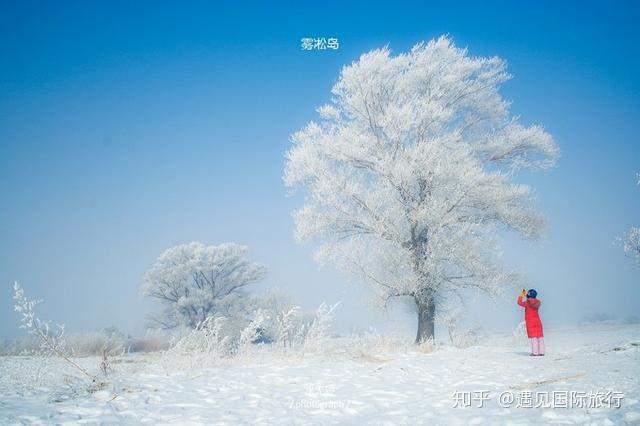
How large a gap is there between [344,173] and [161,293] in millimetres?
21180

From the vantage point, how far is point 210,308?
28094 mm

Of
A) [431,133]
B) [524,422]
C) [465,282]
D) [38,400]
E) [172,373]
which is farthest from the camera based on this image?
[431,133]

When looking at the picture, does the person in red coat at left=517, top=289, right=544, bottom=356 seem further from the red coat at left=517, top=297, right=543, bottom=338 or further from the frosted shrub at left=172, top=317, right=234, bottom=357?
the frosted shrub at left=172, top=317, right=234, bottom=357

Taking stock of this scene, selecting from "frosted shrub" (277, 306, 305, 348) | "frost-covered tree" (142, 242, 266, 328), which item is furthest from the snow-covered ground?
"frost-covered tree" (142, 242, 266, 328)

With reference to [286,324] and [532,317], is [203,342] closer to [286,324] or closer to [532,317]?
[286,324]

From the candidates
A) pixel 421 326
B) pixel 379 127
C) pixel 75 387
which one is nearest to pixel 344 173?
pixel 379 127

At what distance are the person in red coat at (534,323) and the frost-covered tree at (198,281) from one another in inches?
841

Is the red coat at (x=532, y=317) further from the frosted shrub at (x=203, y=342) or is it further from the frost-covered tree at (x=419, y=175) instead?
the frosted shrub at (x=203, y=342)

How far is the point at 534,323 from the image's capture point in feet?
28.5

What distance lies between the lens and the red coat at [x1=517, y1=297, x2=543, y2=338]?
856 centimetres

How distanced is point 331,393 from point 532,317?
6.02 m

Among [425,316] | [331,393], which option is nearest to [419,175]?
[425,316]

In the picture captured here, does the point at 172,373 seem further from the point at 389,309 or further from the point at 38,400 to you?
the point at 389,309

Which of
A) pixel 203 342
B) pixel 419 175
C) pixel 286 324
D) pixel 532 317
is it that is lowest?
pixel 203 342
